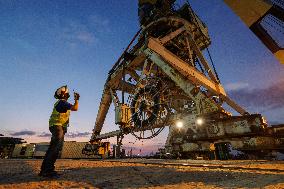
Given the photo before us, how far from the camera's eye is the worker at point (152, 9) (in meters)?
12.6

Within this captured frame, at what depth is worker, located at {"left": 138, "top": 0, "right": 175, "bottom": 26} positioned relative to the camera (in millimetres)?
12573

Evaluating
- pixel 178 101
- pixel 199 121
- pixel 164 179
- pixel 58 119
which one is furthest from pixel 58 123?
pixel 178 101

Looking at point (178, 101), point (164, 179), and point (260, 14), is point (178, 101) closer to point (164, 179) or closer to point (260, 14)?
point (260, 14)

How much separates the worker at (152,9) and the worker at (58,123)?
10123 mm

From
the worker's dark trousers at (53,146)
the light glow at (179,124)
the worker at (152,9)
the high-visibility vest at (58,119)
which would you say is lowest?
the worker's dark trousers at (53,146)

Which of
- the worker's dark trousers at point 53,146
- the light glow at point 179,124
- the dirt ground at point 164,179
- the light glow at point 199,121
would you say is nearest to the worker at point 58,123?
the worker's dark trousers at point 53,146

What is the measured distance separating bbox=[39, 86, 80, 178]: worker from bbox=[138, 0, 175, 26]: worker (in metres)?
10.1

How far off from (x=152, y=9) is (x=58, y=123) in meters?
12.2

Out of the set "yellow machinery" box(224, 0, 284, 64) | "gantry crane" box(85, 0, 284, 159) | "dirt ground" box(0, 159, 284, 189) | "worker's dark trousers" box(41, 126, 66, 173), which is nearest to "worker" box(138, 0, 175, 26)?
"gantry crane" box(85, 0, 284, 159)

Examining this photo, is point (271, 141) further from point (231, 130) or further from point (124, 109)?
point (124, 109)

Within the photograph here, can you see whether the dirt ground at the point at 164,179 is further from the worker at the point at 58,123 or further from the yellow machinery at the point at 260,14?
the yellow machinery at the point at 260,14

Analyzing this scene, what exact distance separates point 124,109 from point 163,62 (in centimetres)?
301

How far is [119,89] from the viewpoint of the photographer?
14.4 metres

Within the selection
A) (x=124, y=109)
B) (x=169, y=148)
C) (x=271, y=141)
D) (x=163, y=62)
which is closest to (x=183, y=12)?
(x=163, y=62)
